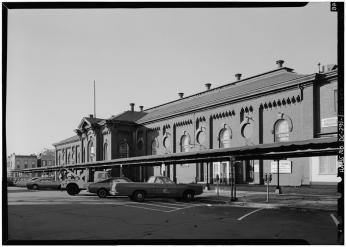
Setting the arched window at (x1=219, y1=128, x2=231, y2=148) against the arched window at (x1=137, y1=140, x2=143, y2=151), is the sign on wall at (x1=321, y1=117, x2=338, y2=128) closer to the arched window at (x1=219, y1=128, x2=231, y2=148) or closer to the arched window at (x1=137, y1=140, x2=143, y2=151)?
the arched window at (x1=219, y1=128, x2=231, y2=148)

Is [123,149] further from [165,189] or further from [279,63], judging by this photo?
[165,189]

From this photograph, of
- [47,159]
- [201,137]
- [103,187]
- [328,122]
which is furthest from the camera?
[47,159]

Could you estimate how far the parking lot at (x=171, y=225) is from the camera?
10.6 m

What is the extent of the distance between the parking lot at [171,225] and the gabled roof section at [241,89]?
651 inches

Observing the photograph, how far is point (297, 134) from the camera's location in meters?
29.8

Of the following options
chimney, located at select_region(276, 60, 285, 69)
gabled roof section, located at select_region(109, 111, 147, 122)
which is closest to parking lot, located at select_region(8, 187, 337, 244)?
chimney, located at select_region(276, 60, 285, 69)

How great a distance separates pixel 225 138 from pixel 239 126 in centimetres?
269

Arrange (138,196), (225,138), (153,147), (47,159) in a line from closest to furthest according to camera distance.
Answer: (138,196)
(225,138)
(153,147)
(47,159)

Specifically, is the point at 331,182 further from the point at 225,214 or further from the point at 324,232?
the point at 324,232

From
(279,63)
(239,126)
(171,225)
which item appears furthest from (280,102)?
(171,225)

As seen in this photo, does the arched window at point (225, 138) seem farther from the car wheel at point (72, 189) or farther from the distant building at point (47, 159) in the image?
the distant building at point (47, 159)

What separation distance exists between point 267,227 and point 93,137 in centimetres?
4663

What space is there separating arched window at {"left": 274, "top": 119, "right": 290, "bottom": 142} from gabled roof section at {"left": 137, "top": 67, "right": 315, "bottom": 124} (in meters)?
2.85

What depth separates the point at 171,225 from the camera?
12531 millimetres
